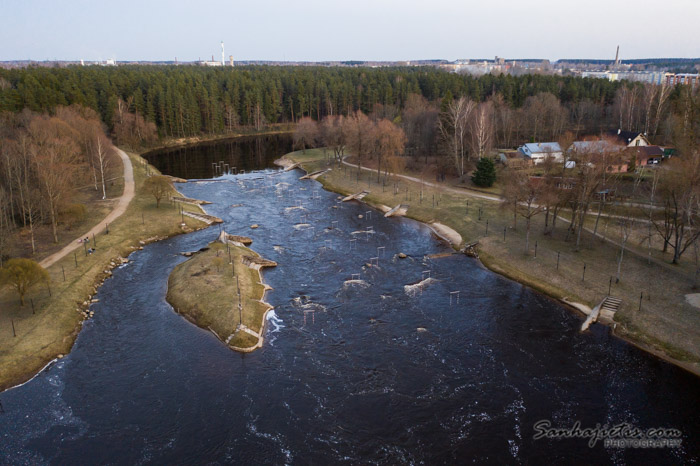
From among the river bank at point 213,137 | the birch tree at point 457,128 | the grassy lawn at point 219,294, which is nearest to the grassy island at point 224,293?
the grassy lawn at point 219,294

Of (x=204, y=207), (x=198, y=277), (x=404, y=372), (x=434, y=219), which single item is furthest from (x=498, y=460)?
(x=204, y=207)

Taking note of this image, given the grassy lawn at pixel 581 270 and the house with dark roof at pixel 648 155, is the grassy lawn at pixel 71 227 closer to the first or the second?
the grassy lawn at pixel 581 270

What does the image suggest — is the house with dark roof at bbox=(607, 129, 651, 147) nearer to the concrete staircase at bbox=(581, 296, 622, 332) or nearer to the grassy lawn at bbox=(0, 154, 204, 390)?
the concrete staircase at bbox=(581, 296, 622, 332)

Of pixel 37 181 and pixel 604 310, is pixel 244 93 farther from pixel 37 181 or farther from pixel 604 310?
pixel 604 310

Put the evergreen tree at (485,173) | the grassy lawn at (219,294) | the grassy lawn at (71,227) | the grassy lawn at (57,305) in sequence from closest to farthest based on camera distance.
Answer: the grassy lawn at (57,305), the grassy lawn at (219,294), the grassy lawn at (71,227), the evergreen tree at (485,173)

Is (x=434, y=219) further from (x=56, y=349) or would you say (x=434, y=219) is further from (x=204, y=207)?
(x=56, y=349)

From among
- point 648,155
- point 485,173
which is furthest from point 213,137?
point 648,155

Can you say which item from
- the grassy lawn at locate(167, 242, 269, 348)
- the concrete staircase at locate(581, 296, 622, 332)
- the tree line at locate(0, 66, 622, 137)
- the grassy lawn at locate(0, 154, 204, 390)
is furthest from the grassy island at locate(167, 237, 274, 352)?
the tree line at locate(0, 66, 622, 137)
